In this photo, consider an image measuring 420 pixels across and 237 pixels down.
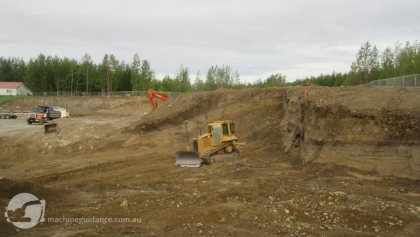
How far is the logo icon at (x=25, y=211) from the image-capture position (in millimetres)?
8109

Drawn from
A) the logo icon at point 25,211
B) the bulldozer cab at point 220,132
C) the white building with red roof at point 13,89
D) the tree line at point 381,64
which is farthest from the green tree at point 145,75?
the logo icon at point 25,211


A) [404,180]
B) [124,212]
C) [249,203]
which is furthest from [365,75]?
[124,212]

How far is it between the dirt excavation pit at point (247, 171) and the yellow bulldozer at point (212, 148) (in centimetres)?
50

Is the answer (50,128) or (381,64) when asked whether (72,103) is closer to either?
(50,128)

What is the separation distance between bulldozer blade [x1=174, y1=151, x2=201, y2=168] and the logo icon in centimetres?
701

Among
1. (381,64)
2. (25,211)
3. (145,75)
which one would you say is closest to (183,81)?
(145,75)

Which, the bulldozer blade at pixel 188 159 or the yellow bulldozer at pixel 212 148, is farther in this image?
the yellow bulldozer at pixel 212 148

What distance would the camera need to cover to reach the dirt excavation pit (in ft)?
28.2

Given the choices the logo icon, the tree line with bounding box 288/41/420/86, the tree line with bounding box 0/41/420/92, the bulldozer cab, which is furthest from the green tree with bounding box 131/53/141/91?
the logo icon

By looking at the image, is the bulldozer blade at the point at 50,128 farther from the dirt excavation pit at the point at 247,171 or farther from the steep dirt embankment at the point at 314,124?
the steep dirt embankment at the point at 314,124

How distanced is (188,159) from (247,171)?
2.92 m

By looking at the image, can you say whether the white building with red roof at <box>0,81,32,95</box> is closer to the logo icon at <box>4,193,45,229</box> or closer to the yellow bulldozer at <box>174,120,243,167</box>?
the yellow bulldozer at <box>174,120,243,167</box>

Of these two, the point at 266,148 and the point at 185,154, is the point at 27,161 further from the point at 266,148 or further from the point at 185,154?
the point at 266,148

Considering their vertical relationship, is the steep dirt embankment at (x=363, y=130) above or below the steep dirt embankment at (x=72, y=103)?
below
